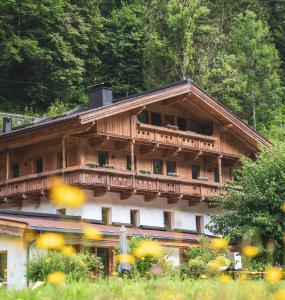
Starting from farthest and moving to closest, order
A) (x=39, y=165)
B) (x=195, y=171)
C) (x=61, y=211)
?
1. (x=195, y=171)
2. (x=39, y=165)
3. (x=61, y=211)

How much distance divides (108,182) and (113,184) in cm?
28

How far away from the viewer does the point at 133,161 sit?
106ft

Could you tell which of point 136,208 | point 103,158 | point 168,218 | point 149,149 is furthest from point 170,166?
point 103,158

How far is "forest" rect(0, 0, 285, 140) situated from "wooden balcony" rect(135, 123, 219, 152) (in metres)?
16.6

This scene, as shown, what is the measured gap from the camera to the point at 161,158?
3519 cm

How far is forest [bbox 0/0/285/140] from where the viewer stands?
2190 inches

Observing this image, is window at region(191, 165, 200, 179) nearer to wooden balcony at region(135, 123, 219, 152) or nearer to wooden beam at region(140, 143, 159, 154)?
wooden balcony at region(135, 123, 219, 152)

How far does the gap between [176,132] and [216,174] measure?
16.0 feet

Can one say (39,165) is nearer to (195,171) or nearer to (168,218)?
(168,218)

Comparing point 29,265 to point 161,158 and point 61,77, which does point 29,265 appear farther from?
point 61,77

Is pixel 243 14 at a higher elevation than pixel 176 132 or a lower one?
higher

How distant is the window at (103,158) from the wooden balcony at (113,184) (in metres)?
1.62

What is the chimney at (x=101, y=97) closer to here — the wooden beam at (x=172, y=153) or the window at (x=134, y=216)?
the wooden beam at (x=172, y=153)

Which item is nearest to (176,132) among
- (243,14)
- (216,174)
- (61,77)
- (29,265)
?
(216,174)
